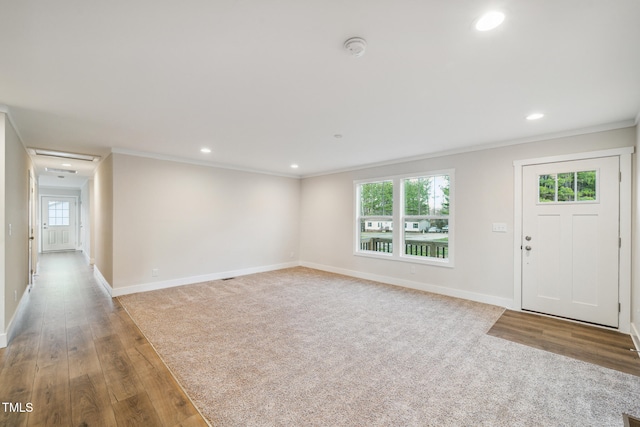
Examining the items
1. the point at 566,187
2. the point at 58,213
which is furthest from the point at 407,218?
the point at 58,213

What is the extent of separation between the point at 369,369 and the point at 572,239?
322 cm

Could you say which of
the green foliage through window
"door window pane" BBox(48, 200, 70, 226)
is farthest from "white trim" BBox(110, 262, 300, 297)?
"door window pane" BBox(48, 200, 70, 226)

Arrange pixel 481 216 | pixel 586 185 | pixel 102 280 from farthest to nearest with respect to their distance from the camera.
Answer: pixel 102 280 < pixel 481 216 < pixel 586 185

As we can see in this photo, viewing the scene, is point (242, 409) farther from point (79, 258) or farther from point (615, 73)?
point (79, 258)

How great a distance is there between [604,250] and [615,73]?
227 cm

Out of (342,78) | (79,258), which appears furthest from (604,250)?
(79,258)

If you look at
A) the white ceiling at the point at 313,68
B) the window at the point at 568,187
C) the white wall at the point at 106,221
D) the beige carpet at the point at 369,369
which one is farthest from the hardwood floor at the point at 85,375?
the window at the point at 568,187

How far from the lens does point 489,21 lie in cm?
158

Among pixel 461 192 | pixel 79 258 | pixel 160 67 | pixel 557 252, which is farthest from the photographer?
pixel 79 258

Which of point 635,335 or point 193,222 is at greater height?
point 193,222

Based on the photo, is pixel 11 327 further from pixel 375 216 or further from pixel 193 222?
pixel 375 216

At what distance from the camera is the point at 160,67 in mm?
2086

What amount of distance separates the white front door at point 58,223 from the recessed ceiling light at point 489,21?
13410 millimetres

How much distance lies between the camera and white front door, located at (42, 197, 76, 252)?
9.74 meters
